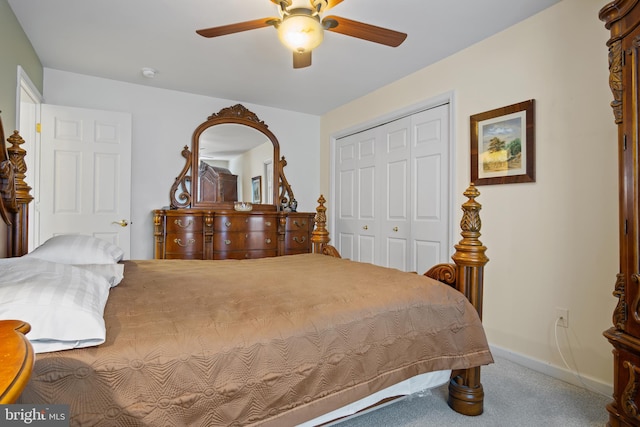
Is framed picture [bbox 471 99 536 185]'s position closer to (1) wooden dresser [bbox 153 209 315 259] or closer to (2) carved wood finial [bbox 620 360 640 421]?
(2) carved wood finial [bbox 620 360 640 421]

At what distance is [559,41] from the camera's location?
2338 mm

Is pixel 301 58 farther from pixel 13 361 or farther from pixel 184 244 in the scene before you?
pixel 184 244

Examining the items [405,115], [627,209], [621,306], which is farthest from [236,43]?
[621,306]

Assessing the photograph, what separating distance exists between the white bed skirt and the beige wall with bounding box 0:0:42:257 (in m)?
2.76

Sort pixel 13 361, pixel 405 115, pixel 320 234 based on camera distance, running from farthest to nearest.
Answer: pixel 405 115, pixel 320 234, pixel 13 361

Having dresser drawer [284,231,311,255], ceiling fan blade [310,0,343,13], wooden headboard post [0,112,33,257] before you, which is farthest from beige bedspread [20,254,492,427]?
dresser drawer [284,231,311,255]

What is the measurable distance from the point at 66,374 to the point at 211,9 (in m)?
2.37

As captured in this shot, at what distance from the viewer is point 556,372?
2285mm

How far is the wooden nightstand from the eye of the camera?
1.33ft

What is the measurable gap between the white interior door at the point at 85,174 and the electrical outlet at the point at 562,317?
3.80m

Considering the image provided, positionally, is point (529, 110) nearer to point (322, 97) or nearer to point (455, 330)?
point (455, 330)

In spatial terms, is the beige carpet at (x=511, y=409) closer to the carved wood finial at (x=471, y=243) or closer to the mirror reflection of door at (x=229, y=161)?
the carved wood finial at (x=471, y=243)

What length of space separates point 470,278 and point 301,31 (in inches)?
62.8

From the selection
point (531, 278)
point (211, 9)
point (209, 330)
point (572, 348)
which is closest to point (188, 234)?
point (211, 9)
